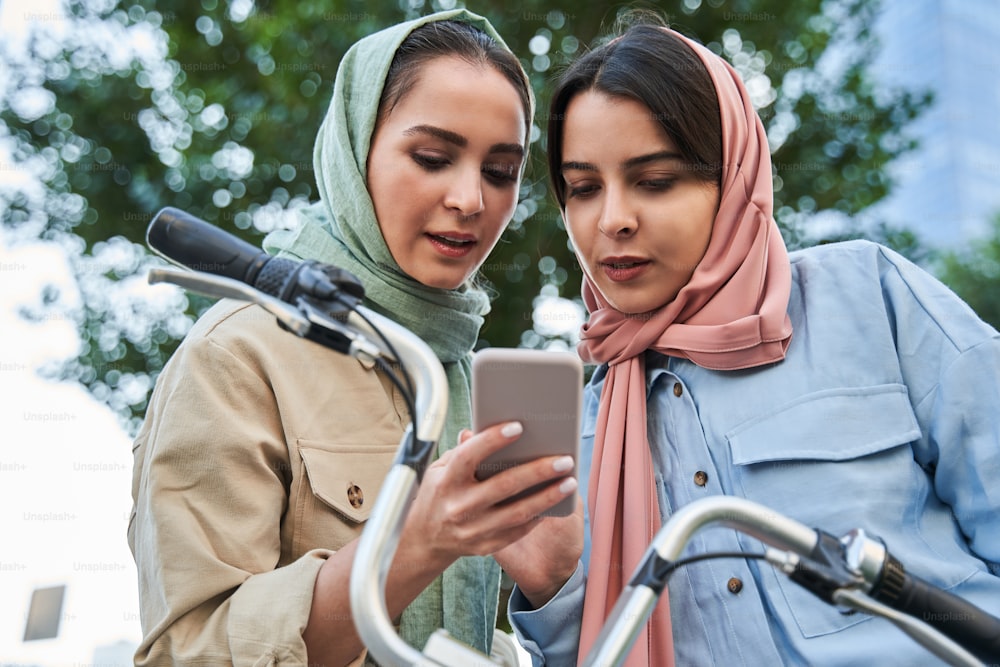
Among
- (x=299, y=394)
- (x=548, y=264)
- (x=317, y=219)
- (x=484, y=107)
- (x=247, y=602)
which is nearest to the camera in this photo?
(x=247, y=602)

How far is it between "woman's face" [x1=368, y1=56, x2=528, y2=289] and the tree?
2.95 m

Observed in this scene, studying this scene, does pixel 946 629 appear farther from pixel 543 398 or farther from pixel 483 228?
pixel 483 228

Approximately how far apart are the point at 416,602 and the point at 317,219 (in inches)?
36.3

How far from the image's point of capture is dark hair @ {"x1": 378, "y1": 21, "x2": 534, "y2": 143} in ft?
6.63

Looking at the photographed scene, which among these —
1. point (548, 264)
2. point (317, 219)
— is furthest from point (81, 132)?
point (317, 219)

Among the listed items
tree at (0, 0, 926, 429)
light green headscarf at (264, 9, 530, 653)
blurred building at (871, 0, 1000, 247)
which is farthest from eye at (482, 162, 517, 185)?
blurred building at (871, 0, 1000, 247)

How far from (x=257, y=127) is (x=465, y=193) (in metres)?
3.70

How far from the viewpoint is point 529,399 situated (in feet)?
3.80

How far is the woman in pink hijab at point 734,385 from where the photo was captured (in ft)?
5.27

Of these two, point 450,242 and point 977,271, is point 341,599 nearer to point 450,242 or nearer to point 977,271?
point 450,242

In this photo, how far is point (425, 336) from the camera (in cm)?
207

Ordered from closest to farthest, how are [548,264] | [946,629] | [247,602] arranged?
[946,629] → [247,602] → [548,264]

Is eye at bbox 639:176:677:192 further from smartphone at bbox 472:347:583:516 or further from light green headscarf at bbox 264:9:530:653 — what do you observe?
smartphone at bbox 472:347:583:516

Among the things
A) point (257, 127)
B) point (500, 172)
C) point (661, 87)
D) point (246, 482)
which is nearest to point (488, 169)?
point (500, 172)
